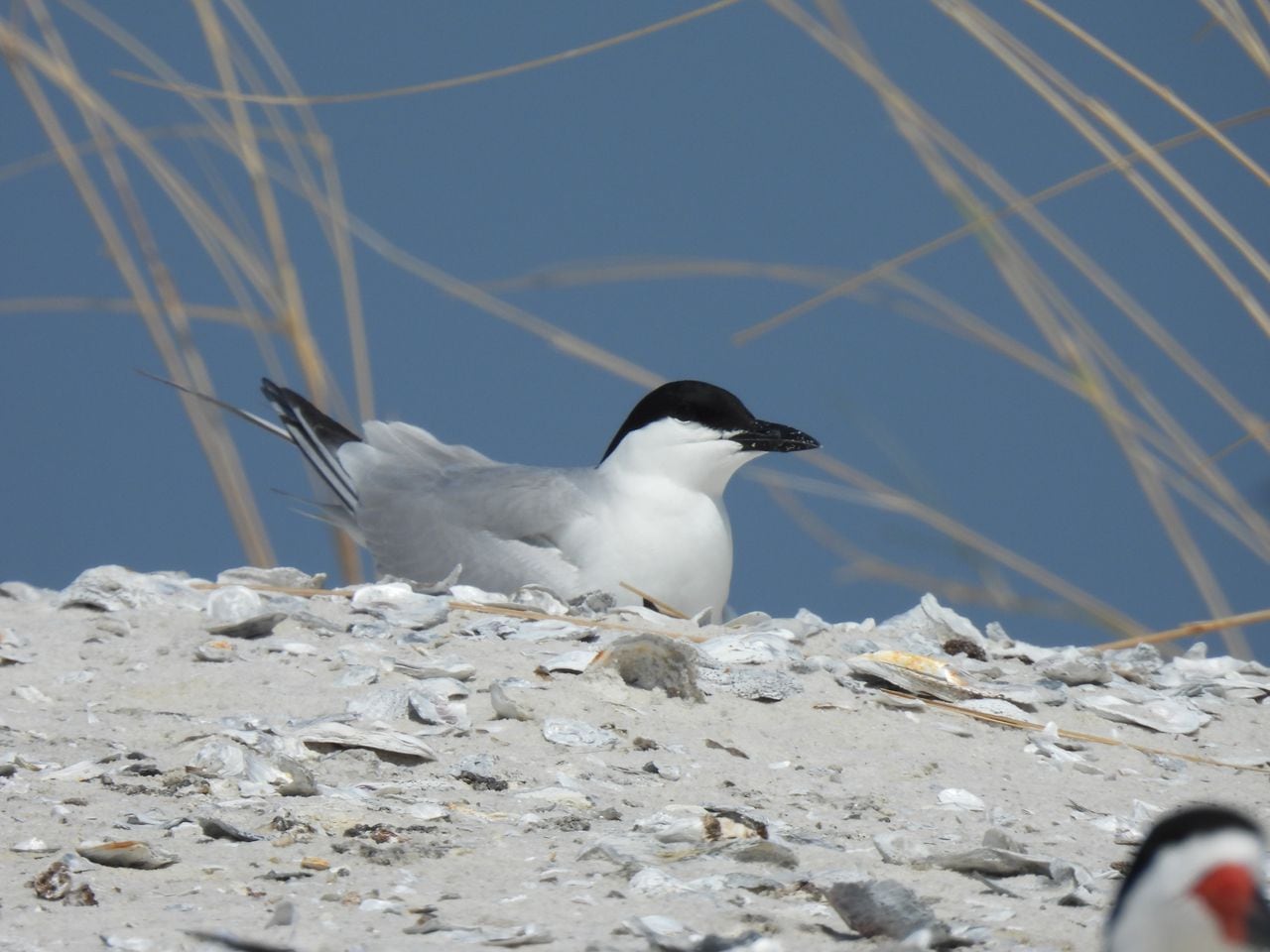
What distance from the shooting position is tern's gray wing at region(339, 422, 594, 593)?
13.4 feet

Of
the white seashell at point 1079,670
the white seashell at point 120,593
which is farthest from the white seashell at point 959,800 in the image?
the white seashell at point 120,593

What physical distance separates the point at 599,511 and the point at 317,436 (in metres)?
0.98

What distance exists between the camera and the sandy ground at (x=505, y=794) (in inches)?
68.1

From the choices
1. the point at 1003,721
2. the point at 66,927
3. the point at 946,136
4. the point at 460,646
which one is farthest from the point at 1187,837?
the point at 460,646

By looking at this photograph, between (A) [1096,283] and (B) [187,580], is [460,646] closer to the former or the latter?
(B) [187,580]

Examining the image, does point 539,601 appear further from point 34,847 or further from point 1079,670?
point 34,847

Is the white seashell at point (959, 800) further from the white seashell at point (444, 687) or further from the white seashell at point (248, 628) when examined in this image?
the white seashell at point (248, 628)

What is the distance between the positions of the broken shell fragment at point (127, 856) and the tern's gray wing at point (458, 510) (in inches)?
83.0

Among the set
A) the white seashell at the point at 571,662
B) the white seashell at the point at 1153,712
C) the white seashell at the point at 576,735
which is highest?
the white seashell at the point at 571,662

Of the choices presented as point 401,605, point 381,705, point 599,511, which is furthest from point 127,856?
point 599,511

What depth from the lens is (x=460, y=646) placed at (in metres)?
2.89

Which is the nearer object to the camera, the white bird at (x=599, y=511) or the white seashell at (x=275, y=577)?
the white seashell at (x=275, y=577)

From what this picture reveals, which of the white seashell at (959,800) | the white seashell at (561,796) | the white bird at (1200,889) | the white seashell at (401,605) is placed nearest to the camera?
the white bird at (1200,889)

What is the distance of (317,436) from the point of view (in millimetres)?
4668
